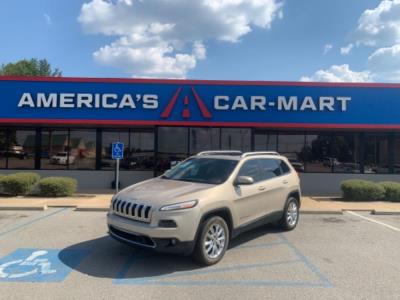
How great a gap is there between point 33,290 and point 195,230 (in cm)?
236

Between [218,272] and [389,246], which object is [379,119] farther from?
[218,272]

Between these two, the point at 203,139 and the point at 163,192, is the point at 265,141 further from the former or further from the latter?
the point at 163,192

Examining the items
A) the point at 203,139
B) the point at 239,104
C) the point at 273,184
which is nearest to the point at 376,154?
the point at 239,104

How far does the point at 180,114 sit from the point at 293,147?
18.4ft

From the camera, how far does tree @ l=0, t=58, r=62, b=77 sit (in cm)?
5494

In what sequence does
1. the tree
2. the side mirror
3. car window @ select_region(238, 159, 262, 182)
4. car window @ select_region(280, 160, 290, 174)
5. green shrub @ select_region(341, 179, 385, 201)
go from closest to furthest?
1. the side mirror
2. car window @ select_region(238, 159, 262, 182)
3. car window @ select_region(280, 160, 290, 174)
4. green shrub @ select_region(341, 179, 385, 201)
5. the tree

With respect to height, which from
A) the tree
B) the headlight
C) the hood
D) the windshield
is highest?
the tree

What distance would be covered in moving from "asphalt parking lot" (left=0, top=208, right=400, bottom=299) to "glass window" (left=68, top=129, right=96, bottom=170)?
8.18m

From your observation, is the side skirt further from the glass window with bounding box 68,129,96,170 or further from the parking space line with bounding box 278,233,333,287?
the glass window with bounding box 68,129,96,170

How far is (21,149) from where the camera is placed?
54.3ft

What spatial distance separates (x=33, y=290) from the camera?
4.72 metres

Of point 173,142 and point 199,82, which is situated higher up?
point 199,82

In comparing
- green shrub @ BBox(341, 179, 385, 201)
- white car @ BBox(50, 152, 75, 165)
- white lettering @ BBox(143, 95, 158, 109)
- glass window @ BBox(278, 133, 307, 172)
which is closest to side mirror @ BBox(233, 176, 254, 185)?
green shrub @ BBox(341, 179, 385, 201)

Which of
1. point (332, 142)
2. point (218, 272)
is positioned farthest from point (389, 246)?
point (332, 142)
